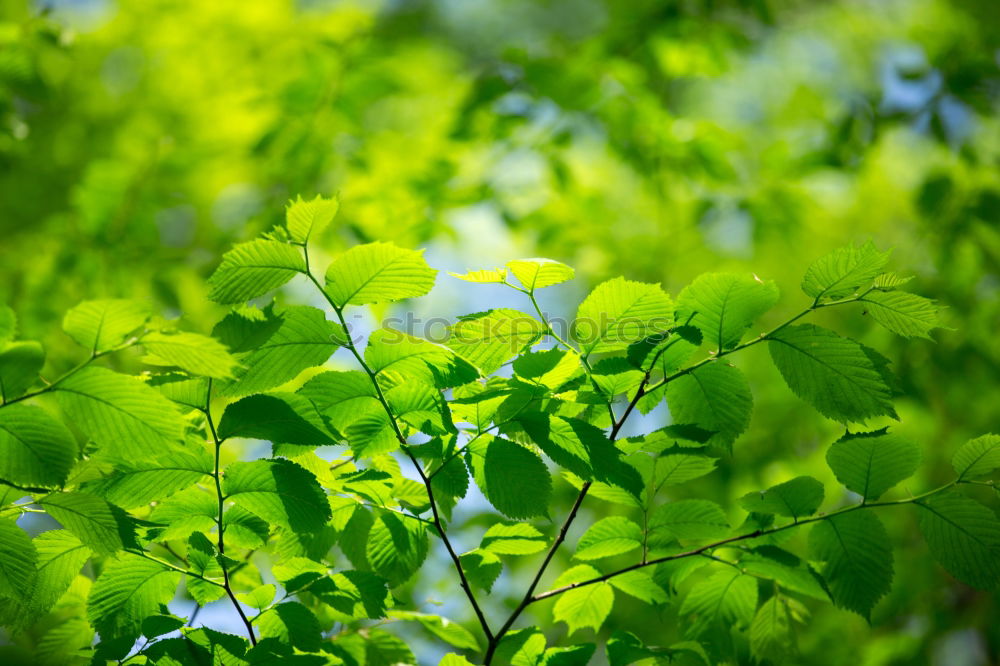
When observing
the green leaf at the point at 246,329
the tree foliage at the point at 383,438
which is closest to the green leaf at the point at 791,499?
the tree foliage at the point at 383,438

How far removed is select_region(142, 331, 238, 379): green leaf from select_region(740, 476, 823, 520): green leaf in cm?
58

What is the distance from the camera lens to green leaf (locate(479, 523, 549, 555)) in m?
0.87

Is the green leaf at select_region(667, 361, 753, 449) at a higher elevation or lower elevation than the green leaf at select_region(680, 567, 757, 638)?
higher

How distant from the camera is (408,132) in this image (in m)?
5.45

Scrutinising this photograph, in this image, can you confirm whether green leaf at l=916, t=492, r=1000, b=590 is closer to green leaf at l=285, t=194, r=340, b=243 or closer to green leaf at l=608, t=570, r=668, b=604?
green leaf at l=608, t=570, r=668, b=604

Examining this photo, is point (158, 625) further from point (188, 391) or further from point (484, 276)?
point (484, 276)

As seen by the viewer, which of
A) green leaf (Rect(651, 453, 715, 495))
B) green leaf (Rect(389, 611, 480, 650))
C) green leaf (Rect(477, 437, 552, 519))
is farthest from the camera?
green leaf (Rect(389, 611, 480, 650))

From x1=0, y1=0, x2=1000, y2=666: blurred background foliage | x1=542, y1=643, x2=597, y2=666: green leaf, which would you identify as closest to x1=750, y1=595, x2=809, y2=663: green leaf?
x1=542, y1=643, x2=597, y2=666: green leaf

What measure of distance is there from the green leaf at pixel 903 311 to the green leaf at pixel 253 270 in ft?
2.05

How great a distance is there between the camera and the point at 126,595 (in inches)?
29.0

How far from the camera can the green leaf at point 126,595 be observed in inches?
28.5

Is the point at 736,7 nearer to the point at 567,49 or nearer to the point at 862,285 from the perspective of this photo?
the point at 567,49

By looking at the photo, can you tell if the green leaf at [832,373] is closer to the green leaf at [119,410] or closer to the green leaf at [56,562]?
the green leaf at [119,410]

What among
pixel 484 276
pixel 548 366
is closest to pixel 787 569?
pixel 548 366
